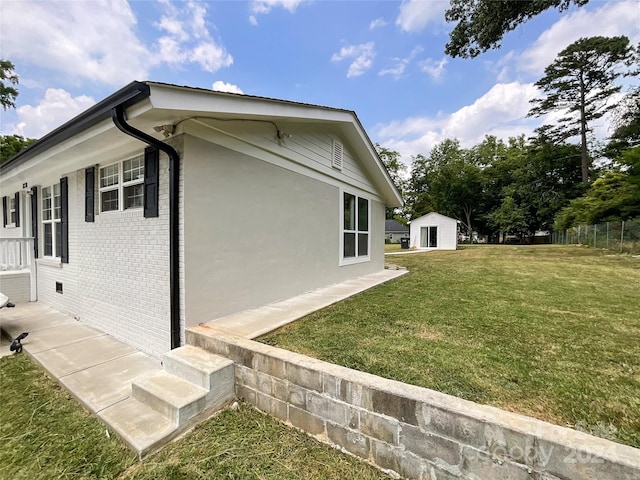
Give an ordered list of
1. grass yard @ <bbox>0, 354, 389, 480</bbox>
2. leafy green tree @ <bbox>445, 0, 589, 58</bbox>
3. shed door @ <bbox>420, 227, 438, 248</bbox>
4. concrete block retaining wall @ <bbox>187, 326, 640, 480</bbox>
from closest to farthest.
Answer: concrete block retaining wall @ <bbox>187, 326, 640, 480</bbox> → grass yard @ <bbox>0, 354, 389, 480</bbox> → leafy green tree @ <bbox>445, 0, 589, 58</bbox> → shed door @ <bbox>420, 227, 438, 248</bbox>

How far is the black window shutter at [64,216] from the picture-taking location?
17.2ft

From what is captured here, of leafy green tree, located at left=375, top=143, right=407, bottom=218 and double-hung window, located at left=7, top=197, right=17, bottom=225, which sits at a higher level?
leafy green tree, located at left=375, top=143, right=407, bottom=218

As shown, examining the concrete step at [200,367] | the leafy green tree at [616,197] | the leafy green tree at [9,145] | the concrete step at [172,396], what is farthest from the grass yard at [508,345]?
the leafy green tree at [9,145]

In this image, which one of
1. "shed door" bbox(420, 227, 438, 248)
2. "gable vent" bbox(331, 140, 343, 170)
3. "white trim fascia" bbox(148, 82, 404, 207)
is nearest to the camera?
"white trim fascia" bbox(148, 82, 404, 207)

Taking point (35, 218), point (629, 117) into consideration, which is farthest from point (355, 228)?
point (629, 117)

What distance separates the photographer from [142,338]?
Result: 387 cm

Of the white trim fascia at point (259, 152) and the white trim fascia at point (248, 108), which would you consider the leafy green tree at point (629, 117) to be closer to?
the white trim fascia at point (248, 108)

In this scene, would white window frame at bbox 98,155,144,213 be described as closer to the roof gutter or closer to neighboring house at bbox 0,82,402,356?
neighboring house at bbox 0,82,402,356

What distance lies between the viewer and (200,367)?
2793 millimetres

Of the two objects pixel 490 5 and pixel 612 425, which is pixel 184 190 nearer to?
pixel 612 425

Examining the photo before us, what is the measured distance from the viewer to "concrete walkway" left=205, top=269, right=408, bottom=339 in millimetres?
3501

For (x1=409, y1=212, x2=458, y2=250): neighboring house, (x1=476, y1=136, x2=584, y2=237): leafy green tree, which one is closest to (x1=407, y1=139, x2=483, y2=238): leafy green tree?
(x1=476, y1=136, x2=584, y2=237): leafy green tree

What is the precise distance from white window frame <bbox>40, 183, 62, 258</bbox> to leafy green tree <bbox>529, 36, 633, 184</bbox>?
104 ft

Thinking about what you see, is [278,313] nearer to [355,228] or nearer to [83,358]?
[83,358]
